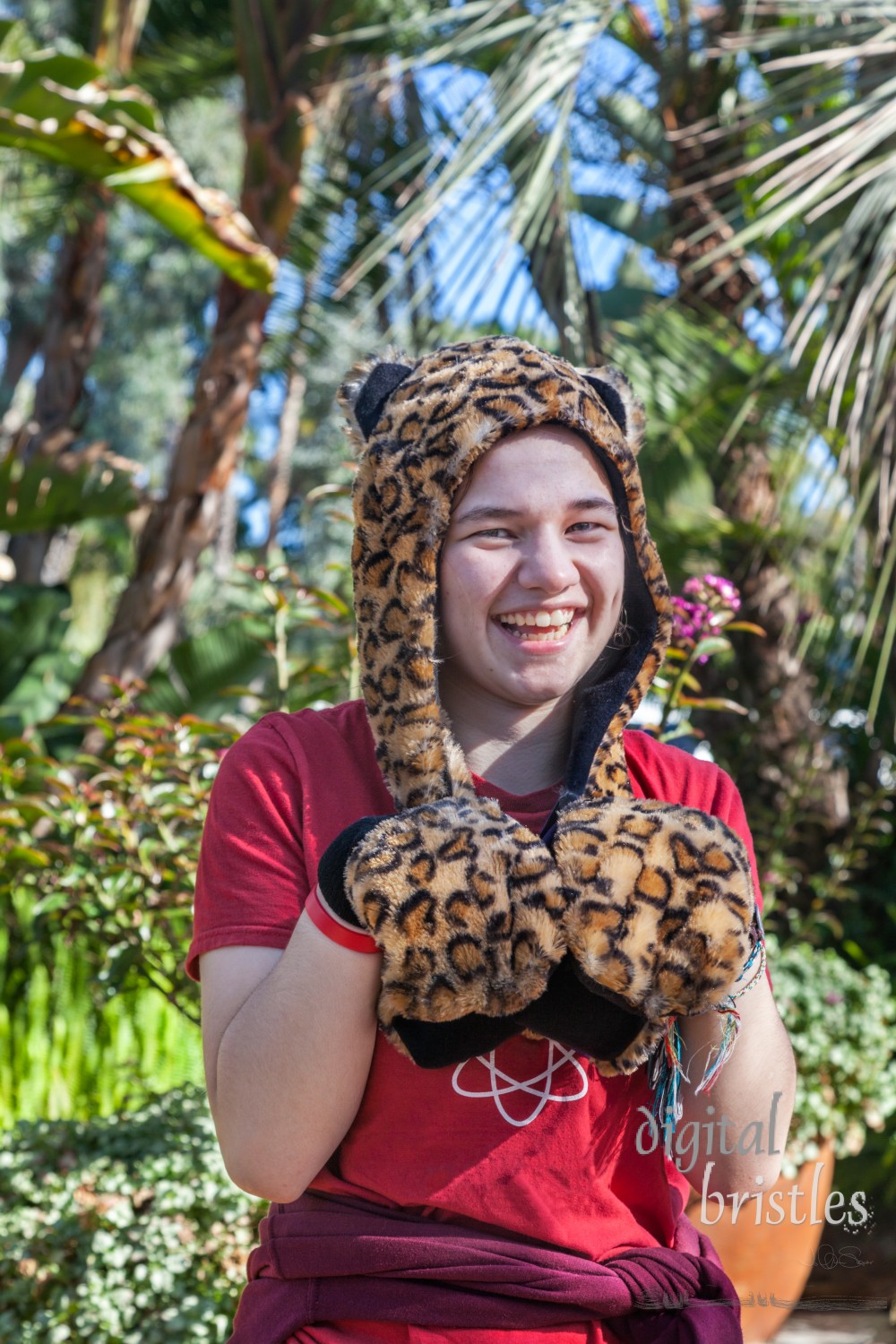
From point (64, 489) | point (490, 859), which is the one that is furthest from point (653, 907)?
point (64, 489)

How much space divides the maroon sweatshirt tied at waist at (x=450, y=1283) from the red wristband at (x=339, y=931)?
0.33m

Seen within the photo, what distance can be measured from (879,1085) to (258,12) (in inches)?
192

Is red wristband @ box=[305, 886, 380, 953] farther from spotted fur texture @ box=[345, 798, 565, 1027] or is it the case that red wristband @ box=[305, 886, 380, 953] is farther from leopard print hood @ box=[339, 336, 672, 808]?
leopard print hood @ box=[339, 336, 672, 808]

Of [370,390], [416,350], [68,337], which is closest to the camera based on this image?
[370,390]

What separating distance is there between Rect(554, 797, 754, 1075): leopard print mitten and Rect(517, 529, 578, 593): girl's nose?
0.30 m

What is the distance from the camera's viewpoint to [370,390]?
1.69 m

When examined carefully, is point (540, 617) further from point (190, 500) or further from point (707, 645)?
point (190, 500)

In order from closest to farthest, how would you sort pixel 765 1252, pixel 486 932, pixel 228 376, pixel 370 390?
pixel 486 932
pixel 370 390
pixel 765 1252
pixel 228 376

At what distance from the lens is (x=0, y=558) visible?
21.5 feet

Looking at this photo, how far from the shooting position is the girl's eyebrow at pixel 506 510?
1488 mm

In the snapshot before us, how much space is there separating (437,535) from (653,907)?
531 millimetres

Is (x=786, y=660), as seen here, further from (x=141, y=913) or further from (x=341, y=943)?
(x=341, y=943)

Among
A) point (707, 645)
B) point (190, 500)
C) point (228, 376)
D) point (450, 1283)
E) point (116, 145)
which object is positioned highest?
point (116, 145)

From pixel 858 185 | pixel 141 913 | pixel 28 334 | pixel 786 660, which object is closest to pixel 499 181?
pixel 858 185
